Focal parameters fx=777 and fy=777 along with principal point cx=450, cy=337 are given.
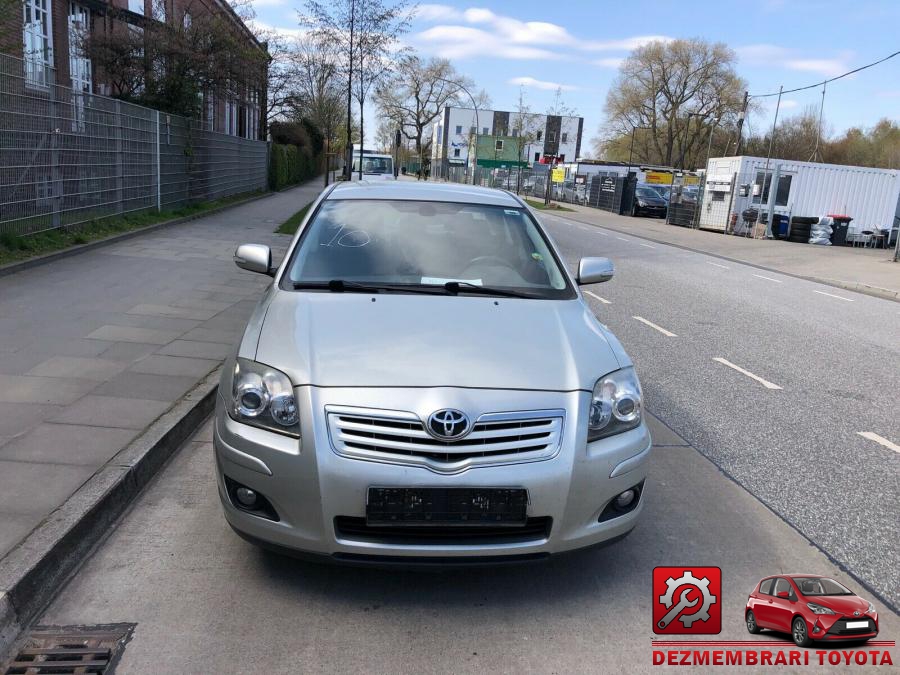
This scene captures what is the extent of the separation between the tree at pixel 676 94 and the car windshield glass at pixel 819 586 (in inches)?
3055

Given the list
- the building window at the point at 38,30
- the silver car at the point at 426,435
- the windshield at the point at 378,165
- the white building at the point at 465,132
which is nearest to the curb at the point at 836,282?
the windshield at the point at 378,165

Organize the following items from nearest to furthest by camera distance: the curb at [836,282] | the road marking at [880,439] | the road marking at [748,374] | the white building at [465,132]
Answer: the road marking at [880,439] < the road marking at [748,374] < the curb at [836,282] < the white building at [465,132]

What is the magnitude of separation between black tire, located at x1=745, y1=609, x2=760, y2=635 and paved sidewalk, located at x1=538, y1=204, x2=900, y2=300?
566 inches

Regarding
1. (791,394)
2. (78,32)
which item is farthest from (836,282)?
(78,32)

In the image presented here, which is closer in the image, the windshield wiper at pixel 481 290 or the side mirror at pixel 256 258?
the windshield wiper at pixel 481 290

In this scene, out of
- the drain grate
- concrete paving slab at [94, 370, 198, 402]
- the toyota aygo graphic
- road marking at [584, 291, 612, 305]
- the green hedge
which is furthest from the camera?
the green hedge

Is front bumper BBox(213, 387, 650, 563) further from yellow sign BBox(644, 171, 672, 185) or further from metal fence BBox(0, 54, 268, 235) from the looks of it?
yellow sign BBox(644, 171, 672, 185)

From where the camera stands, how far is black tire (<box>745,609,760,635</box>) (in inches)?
123

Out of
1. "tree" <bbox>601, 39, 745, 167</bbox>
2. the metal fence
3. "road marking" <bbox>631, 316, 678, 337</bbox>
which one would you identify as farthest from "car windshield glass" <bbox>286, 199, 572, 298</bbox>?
"tree" <bbox>601, 39, 745, 167</bbox>

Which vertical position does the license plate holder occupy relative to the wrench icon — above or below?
above

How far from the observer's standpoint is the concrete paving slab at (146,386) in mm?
5352

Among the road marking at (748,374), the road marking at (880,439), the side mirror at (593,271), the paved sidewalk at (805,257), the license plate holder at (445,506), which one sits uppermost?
the side mirror at (593,271)

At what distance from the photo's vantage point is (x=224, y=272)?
447 inches

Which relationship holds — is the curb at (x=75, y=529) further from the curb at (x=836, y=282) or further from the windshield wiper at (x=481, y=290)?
the curb at (x=836, y=282)
